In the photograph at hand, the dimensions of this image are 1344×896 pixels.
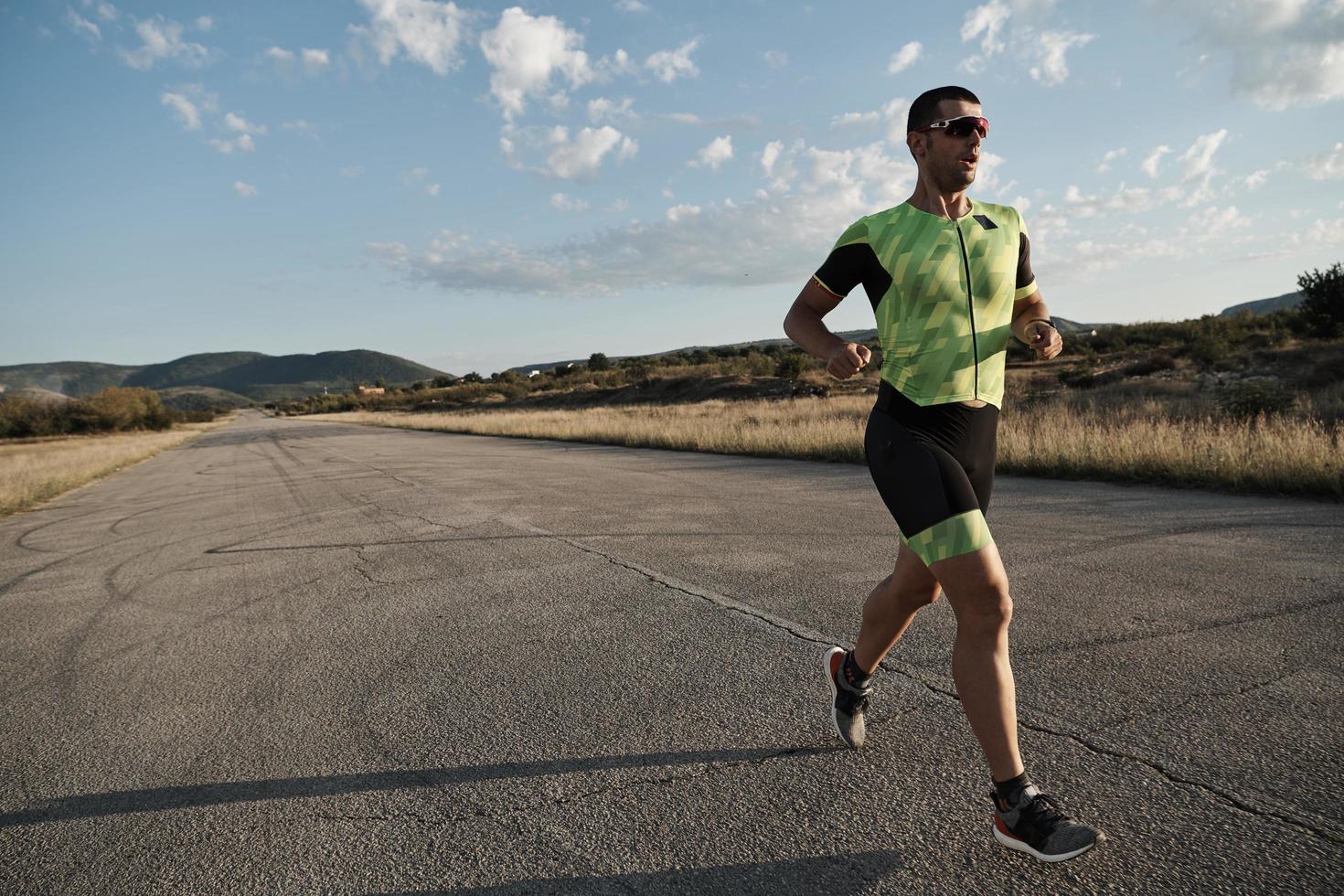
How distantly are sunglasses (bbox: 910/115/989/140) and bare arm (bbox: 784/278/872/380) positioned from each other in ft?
2.03

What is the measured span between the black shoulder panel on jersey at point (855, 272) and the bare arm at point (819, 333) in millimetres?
37

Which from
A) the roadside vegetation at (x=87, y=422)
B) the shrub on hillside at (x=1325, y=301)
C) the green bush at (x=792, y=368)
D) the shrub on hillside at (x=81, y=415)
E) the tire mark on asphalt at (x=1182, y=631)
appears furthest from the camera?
the shrub on hillside at (x=81, y=415)

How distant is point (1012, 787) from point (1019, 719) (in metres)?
0.84

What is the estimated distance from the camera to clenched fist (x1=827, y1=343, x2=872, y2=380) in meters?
2.36

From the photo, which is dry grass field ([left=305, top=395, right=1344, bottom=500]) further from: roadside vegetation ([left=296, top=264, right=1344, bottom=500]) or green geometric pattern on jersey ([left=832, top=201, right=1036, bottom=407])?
green geometric pattern on jersey ([left=832, top=201, right=1036, bottom=407])

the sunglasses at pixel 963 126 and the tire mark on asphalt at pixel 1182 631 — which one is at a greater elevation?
the sunglasses at pixel 963 126

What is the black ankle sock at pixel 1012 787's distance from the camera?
202cm

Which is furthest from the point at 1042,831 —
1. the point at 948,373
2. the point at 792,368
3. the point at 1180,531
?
the point at 792,368

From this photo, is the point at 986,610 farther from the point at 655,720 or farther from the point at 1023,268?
the point at 655,720

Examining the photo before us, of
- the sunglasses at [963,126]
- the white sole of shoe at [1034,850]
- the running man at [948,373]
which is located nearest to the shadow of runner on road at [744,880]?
the white sole of shoe at [1034,850]

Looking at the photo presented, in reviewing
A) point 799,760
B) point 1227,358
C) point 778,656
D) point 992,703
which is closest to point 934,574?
point 992,703

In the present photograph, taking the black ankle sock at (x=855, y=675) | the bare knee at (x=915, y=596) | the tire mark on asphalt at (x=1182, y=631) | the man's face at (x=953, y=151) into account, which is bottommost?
the tire mark on asphalt at (x=1182, y=631)

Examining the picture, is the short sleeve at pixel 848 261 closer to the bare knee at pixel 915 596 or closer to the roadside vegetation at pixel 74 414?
the bare knee at pixel 915 596

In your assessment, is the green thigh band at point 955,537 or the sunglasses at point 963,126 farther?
the sunglasses at point 963,126
